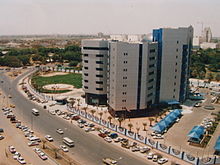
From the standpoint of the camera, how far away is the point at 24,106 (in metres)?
81.1

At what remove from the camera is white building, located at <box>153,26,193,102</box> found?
75.5 metres

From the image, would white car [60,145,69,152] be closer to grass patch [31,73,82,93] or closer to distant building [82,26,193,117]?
distant building [82,26,193,117]

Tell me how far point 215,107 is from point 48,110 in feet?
168

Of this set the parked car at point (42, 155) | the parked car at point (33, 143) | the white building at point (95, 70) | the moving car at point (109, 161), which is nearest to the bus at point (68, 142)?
the parked car at point (33, 143)

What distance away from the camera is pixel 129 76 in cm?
6862

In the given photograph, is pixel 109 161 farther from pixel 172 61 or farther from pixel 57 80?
pixel 57 80

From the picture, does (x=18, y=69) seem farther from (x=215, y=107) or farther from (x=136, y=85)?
(x=215, y=107)

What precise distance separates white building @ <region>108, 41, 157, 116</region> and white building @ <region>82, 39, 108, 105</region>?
22.0ft

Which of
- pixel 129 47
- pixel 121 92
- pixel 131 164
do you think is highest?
pixel 129 47

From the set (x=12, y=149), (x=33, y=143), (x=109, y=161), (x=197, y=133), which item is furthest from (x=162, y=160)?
(x=12, y=149)

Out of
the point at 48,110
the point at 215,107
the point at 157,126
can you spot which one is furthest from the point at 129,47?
the point at 215,107

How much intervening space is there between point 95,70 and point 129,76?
1365cm

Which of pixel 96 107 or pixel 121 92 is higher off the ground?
pixel 121 92

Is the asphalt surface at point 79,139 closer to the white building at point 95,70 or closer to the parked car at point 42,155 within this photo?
the parked car at point 42,155
